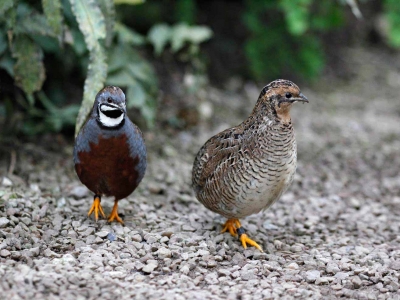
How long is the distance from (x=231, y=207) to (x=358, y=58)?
6.95 m

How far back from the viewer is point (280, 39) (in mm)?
7965

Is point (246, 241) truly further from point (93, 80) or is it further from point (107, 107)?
point (93, 80)

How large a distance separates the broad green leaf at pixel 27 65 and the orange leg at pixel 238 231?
1.95 m

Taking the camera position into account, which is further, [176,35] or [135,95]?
[176,35]

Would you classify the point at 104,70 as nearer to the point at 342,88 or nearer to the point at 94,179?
the point at 94,179

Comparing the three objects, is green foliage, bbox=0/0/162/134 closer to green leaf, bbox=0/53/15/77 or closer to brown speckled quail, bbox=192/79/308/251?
green leaf, bbox=0/53/15/77

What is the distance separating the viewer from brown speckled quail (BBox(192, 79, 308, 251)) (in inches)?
160

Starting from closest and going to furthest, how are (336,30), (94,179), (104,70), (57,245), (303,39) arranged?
(57,245) < (94,179) < (104,70) < (303,39) < (336,30)

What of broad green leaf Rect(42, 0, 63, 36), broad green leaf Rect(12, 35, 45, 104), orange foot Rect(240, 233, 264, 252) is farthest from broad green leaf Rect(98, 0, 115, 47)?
orange foot Rect(240, 233, 264, 252)

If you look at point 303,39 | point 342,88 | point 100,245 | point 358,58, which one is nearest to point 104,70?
point 100,245

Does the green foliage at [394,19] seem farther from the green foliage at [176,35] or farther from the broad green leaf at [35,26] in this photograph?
the broad green leaf at [35,26]

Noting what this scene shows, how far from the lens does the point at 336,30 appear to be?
32.2 feet

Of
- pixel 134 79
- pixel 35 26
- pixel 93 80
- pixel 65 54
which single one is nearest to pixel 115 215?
pixel 93 80

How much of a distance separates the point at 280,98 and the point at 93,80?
4.99ft
